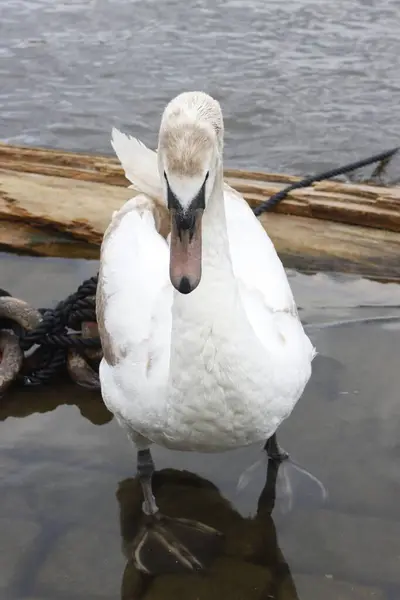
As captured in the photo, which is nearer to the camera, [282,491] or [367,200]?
[282,491]

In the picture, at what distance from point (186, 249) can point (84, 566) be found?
1365 millimetres

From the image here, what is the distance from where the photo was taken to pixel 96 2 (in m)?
11.5

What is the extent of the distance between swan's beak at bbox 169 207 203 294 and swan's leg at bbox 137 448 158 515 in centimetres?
116

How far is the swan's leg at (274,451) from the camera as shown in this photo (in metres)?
3.68

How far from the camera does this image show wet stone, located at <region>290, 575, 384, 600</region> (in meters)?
3.08

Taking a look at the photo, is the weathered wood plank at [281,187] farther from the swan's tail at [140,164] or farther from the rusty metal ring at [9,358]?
the swan's tail at [140,164]

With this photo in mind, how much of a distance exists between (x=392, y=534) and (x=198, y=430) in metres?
0.92

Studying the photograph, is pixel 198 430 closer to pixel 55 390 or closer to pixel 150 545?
pixel 150 545

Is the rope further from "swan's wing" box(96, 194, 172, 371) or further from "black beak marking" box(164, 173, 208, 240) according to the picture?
"black beak marking" box(164, 173, 208, 240)

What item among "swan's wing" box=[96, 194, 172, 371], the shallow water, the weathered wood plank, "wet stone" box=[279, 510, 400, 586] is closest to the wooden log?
the weathered wood plank

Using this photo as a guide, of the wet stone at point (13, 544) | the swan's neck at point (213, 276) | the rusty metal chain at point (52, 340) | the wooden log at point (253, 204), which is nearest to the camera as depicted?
the swan's neck at point (213, 276)

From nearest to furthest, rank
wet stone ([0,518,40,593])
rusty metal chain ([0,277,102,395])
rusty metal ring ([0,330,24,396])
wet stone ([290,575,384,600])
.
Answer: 1. wet stone ([290,575,384,600])
2. wet stone ([0,518,40,593])
3. rusty metal ring ([0,330,24,396])
4. rusty metal chain ([0,277,102,395])

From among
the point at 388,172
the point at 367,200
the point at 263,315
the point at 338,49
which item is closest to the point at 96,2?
the point at 338,49

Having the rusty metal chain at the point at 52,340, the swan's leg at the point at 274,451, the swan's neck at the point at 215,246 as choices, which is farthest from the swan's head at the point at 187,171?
the rusty metal chain at the point at 52,340
